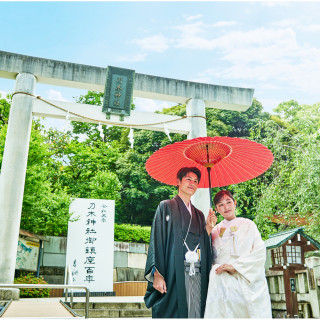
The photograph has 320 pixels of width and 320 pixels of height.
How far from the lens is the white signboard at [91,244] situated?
9.30 meters

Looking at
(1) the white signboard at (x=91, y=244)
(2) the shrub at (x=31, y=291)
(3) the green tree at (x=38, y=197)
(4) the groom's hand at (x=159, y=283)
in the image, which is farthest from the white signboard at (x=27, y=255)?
(4) the groom's hand at (x=159, y=283)

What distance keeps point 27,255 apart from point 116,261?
370 centimetres

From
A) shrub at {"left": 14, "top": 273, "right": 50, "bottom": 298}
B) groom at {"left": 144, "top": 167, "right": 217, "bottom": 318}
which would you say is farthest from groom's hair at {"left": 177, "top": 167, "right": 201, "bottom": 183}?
shrub at {"left": 14, "top": 273, "right": 50, "bottom": 298}

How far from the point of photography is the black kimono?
3.05 m

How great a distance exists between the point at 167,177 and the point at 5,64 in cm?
582

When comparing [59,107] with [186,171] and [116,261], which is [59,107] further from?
[116,261]

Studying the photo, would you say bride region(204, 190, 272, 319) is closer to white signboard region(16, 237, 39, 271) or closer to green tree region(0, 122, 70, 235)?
green tree region(0, 122, 70, 235)

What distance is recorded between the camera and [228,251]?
3.30 metres

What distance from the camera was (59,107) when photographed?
785 cm

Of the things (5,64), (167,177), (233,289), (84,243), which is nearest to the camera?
(233,289)

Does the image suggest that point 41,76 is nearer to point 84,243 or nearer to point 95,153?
point 84,243

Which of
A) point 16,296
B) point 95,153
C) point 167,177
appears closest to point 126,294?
point 16,296

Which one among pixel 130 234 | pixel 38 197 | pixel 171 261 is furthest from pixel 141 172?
pixel 171 261

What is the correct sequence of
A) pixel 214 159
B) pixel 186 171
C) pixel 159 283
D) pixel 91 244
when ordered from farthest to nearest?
pixel 91 244 < pixel 214 159 < pixel 186 171 < pixel 159 283
